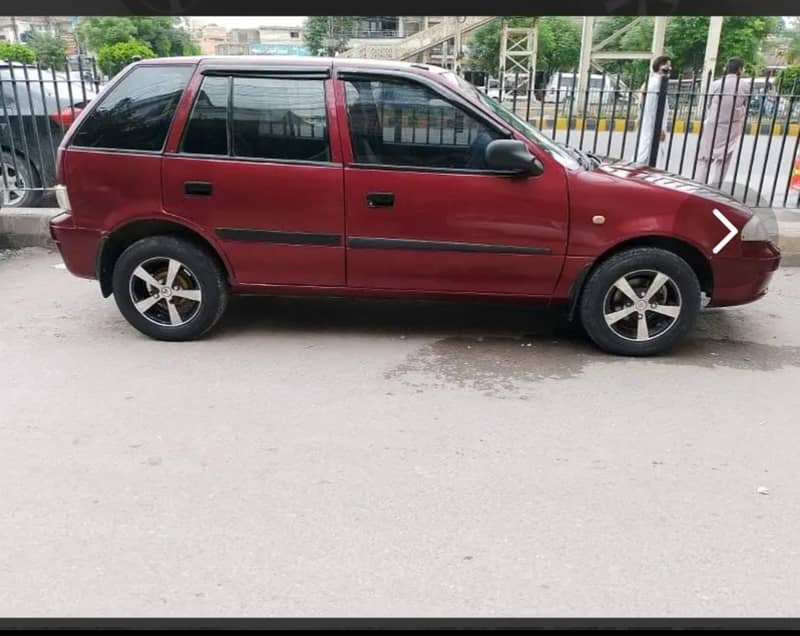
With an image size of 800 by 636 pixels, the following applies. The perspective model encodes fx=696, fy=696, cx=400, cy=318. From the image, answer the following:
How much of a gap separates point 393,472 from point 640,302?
202 cm

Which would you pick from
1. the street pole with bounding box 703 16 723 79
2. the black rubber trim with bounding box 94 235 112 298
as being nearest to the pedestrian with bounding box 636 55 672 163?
the street pole with bounding box 703 16 723 79

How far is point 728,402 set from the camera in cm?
373

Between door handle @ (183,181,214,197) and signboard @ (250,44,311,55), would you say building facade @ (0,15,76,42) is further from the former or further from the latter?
door handle @ (183,181,214,197)

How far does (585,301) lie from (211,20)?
3.42 m

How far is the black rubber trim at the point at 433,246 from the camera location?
4.16 meters

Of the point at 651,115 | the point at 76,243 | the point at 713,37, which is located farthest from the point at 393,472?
the point at 651,115

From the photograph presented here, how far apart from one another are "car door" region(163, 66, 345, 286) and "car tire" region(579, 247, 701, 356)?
161cm

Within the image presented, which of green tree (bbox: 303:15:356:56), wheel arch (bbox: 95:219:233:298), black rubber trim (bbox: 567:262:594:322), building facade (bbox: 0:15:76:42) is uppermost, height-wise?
green tree (bbox: 303:15:356:56)

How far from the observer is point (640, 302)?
417 centimetres

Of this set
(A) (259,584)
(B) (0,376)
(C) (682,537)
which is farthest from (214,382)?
(C) (682,537)

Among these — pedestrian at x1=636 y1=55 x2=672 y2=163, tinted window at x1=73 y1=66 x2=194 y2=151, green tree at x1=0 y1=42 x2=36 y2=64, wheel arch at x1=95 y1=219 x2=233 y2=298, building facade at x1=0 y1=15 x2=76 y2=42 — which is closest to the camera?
building facade at x1=0 y1=15 x2=76 y2=42

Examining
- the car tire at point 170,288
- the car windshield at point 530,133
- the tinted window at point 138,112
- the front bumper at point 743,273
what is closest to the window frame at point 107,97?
the tinted window at point 138,112

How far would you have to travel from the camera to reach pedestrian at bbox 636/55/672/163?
7203 mm

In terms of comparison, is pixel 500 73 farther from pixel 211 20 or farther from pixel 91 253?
pixel 211 20
